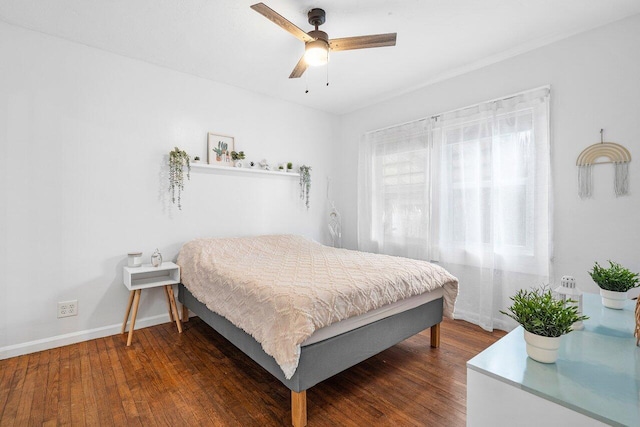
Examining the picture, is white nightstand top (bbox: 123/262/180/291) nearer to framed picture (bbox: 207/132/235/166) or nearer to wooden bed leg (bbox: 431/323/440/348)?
framed picture (bbox: 207/132/235/166)

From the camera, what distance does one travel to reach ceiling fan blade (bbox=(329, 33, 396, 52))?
2.00 meters

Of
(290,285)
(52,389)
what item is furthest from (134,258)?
(290,285)

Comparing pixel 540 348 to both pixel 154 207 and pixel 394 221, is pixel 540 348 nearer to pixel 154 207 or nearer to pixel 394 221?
pixel 394 221

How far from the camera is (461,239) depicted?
3.13 metres

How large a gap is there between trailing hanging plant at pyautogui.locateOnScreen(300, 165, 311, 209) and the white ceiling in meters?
1.28

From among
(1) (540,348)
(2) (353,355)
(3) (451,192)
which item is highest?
(3) (451,192)

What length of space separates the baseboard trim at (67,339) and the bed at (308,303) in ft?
1.49

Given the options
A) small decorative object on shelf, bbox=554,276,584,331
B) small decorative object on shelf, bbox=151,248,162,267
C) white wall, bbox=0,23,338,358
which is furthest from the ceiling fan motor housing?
small decorative object on shelf, bbox=151,248,162,267

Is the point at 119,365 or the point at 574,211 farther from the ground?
the point at 574,211

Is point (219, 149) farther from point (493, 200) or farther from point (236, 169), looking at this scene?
point (493, 200)

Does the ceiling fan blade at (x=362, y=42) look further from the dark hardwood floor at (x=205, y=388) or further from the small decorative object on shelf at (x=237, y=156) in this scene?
the dark hardwood floor at (x=205, y=388)

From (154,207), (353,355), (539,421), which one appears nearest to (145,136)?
(154,207)

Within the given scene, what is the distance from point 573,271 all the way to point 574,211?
0.50 metres

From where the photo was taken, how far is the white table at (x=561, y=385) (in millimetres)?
823
